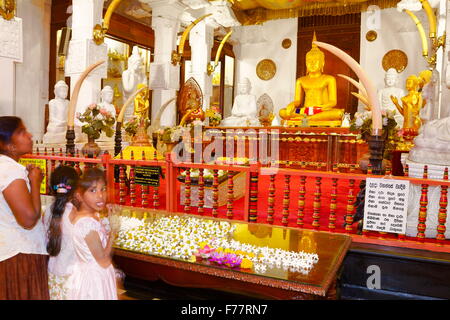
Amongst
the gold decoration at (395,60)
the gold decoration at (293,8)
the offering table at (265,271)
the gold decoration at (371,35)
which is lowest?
the offering table at (265,271)

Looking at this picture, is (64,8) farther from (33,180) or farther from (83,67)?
(33,180)

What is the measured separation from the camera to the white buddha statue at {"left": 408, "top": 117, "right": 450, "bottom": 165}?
3037mm

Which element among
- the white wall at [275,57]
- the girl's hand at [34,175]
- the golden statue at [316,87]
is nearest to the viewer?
the girl's hand at [34,175]

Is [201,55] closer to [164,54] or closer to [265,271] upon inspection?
[164,54]

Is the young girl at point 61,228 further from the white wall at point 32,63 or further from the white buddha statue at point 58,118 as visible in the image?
the white wall at point 32,63

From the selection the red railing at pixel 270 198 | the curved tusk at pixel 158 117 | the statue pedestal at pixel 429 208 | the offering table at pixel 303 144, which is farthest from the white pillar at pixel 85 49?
the statue pedestal at pixel 429 208

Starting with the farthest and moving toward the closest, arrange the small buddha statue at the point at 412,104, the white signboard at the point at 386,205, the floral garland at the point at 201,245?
the small buddha statue at the point at 412,104, the white signboard at the point at 386,205, the floral garland at the point at 201,245

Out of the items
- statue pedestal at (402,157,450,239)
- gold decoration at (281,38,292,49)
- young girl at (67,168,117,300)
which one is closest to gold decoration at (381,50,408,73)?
gold decoration at (281,38,292,49)

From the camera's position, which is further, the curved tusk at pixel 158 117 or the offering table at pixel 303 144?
the curved tusk at pixel 158 117

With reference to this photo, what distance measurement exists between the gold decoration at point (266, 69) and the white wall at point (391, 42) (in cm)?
268

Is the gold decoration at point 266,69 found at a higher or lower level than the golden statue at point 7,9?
higher

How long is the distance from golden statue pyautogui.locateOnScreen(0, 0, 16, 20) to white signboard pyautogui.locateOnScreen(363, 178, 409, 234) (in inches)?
Result: 207

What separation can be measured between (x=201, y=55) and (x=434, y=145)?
7518mm

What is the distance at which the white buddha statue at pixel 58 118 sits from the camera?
651 cm
